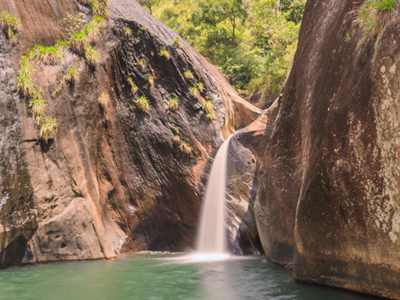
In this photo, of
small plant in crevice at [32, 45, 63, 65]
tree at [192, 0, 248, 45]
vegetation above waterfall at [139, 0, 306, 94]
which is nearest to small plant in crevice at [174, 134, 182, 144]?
small plant in crevice at [32, 45, 63, 65]

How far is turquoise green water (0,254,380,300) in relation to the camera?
7.03 meters

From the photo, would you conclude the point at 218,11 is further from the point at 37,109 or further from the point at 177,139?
the point at 37,109

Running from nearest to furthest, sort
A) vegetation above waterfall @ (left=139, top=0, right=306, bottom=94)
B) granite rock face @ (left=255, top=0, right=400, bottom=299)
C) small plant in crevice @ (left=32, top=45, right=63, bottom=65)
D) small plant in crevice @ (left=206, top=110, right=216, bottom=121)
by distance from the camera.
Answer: granite rock face @ (left=255, top=0, right=400, bottom=299) < small plant in crevice @ (left=32, top=45, right=63, bottom=65) < small plant in crevice @ (left=206, top=110, right=216, bottom=121) < vegetation above waterfall @ (left=139, top=0, right=306, bottom=94)

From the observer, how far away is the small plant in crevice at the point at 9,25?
1233cm

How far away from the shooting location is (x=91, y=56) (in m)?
13.8

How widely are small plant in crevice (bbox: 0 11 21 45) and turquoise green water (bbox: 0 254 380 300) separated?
8.04m

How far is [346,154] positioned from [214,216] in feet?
27.6

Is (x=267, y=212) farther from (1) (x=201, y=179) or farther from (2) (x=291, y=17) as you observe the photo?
(2) (x=291, y=17)

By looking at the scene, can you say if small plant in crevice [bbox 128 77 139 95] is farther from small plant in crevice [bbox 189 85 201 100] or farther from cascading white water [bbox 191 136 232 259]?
cascading white water [bbox 191 136 232 259]

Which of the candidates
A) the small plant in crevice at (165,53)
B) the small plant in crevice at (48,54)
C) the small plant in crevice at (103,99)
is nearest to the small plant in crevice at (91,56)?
the small plant in crevice at (48,54)

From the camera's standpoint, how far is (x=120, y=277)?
8891 millimetres

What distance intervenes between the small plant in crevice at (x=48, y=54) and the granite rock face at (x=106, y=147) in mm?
250

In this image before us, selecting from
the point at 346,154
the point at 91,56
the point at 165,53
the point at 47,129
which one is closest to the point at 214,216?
the point at 47,129

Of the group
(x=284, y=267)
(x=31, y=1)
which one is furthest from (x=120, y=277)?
(x=31, y=1)
